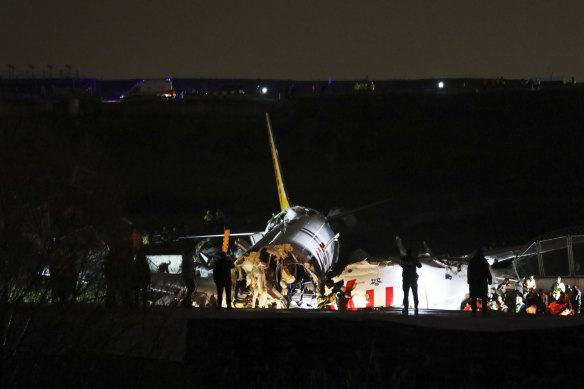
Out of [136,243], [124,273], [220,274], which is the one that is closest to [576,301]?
[220,274]

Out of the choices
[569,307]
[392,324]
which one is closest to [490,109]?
[569,307]

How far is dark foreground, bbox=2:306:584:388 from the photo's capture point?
597 inches

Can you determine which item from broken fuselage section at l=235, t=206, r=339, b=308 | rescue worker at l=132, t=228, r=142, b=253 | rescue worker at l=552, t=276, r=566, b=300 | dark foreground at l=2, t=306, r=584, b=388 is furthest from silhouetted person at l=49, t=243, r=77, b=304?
rescue worker at l=552, t=276, r=566, b=300

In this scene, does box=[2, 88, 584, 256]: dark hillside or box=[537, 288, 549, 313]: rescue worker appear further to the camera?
box=[2, 88, 584, 256]: dark hillside

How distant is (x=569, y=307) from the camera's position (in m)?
26.7

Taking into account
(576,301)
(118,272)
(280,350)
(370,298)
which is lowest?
(280,350)

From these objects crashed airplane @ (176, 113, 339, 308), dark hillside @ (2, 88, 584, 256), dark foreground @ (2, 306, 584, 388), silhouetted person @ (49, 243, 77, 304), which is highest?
dark hillside @ (2, 88, 584, 256)

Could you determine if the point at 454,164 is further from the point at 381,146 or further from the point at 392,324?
the point at 392,324

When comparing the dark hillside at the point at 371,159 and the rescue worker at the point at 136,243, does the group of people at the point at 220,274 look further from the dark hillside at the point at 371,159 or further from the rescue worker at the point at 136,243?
the dark hillside at the point at 371,159

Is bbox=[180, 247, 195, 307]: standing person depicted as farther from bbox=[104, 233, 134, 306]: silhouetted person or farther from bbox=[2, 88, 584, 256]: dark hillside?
bbox=[2, 88, 584, 256]: dark hillside

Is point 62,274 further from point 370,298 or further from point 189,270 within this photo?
point 370,298

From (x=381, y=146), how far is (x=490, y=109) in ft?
36.7

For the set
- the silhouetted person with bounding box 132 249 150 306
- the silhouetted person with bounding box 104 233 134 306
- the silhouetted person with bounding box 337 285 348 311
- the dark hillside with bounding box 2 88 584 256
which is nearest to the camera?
the silhouetted person with bounding box 104 233 134 306

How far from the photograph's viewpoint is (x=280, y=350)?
18.5m
